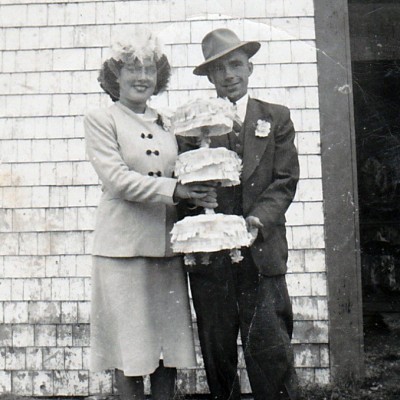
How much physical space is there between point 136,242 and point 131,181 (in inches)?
11.3

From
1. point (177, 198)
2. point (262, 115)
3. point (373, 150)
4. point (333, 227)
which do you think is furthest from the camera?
point (373, 150)

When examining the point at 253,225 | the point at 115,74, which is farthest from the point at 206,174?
the point at 115,74

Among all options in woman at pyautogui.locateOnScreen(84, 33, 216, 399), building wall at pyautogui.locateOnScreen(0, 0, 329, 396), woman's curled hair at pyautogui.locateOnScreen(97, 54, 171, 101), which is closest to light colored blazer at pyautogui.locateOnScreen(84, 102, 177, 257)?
woman at pyautogui.locateOnScreen(84, 33, 216, 399)

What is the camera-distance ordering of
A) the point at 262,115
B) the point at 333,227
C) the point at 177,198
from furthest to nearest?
1. the point at 333,227
2. the point at 262,115
3. the point at 177,198

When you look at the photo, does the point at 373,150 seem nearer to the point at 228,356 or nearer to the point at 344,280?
the point at 344,280

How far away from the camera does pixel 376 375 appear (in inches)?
157

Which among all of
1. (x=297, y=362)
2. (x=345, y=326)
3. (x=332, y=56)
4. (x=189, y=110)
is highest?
(x=332, y=56)

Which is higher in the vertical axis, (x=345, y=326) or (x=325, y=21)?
(x=325, y=21)

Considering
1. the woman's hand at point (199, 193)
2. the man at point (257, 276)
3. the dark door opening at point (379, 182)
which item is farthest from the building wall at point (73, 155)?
the dark door opening at point (379, 182)

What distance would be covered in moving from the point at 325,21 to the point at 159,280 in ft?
7.44

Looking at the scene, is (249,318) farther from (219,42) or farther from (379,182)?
(379,182)

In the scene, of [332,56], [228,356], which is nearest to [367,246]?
[332,56]

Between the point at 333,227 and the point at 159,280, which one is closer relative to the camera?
the point at 159,280

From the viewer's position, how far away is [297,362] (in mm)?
3838
